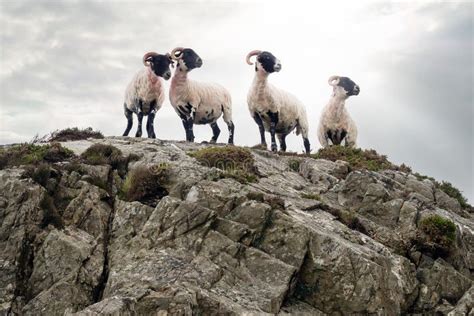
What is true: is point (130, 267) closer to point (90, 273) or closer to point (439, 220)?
point (90, 273)

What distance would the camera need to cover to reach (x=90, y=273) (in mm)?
11805

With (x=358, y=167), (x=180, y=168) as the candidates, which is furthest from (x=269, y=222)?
(x=358, y=167)

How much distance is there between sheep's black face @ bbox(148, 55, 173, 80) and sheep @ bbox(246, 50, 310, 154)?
333cm

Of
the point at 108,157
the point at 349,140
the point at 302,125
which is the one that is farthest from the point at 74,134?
the point at 349,140

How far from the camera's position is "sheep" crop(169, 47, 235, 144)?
2325 centimetres

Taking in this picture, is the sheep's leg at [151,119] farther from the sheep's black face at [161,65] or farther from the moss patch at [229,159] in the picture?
the moss patch at [229,159]

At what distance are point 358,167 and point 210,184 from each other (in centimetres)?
783

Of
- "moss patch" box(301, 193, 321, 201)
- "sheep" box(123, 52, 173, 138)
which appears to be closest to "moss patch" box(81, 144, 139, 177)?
"moss patch" box(301, 193, 321, 201)

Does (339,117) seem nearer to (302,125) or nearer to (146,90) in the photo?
(302,125)

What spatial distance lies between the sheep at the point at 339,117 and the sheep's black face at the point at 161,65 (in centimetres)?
728

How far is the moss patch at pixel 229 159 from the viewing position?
16.6 m

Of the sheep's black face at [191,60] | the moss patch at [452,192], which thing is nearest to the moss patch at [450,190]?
the moss patch at [452,192]

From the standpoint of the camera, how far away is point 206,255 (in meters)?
12.0

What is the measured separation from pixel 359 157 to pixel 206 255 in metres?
11.1
